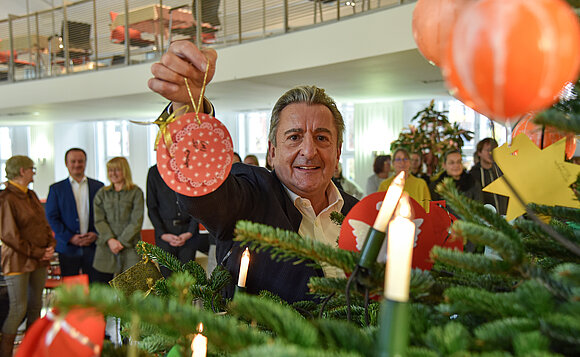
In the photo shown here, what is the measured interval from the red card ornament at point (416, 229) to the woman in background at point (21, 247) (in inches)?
139

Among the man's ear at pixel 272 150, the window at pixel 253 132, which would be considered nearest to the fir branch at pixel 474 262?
the man's ear at pixel 272 150

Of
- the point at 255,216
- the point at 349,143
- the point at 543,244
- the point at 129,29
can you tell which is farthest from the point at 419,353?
the point at 349,143

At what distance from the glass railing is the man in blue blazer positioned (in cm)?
288

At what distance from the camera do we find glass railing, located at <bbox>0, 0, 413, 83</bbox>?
7109mm

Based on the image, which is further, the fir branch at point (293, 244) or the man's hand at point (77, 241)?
the man's hand at point (77, 241)

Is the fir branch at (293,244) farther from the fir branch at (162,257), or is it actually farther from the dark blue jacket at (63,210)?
the dark blue jacket at (63,210)

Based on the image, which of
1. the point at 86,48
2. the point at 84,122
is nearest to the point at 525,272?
Answer: the point at 86,48

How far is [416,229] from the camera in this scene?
617mm

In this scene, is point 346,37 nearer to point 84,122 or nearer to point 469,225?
point 469,225

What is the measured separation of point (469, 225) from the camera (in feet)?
1.39

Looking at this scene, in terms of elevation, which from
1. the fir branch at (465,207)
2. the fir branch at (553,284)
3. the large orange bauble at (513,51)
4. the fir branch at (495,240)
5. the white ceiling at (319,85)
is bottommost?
Result: the fir branch at (553,284)

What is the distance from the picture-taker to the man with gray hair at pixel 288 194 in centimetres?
98

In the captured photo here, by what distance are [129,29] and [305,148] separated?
24.9 feet

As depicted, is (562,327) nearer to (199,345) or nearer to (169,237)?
(199,345)
